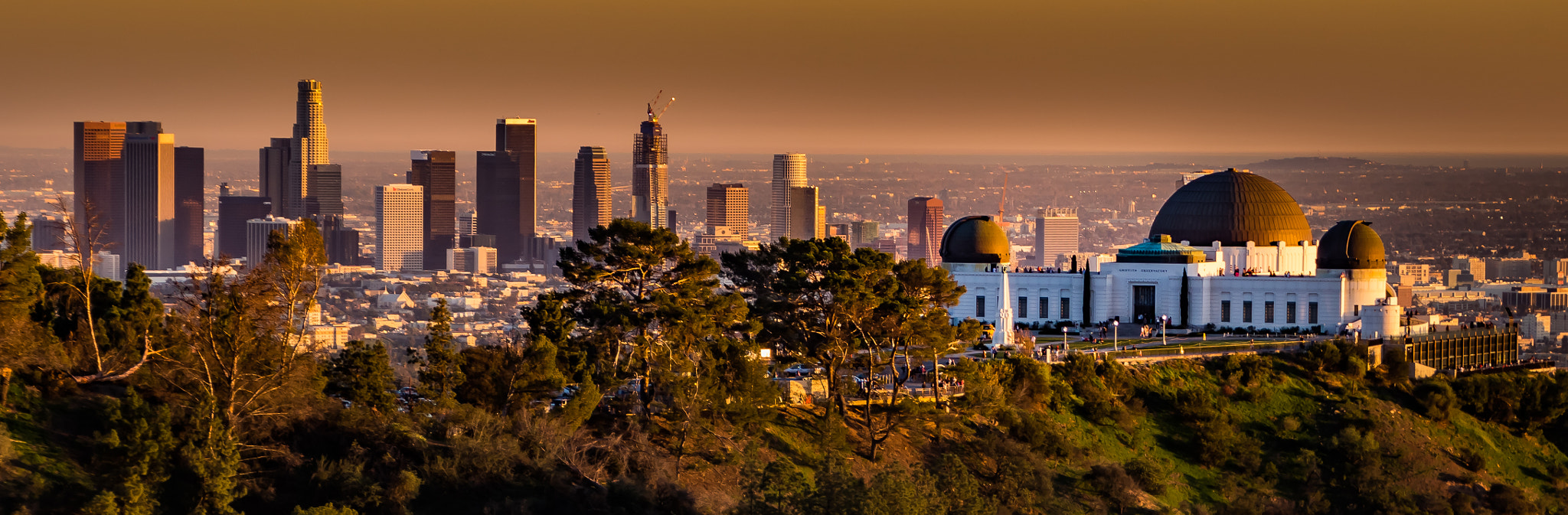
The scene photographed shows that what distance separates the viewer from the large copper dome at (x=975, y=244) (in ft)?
290

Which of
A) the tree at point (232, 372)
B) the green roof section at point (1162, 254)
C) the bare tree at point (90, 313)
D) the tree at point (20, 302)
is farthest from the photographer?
the green roof section at point (1162, 254)

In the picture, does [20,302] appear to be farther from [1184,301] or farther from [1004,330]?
[1184,301]

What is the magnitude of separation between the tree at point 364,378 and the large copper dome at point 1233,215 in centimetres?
4989

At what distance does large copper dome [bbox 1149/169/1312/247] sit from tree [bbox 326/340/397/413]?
1964 inches

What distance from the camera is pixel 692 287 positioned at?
55.9 meters

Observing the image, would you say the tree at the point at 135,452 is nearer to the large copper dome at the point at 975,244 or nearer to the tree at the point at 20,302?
the tree at the point at 20,302

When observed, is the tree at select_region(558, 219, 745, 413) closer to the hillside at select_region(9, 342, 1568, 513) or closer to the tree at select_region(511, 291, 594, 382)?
the tree at select_region(511, 291, 594, 382)

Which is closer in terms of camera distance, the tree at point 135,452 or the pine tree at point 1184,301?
the tree at point 135,452

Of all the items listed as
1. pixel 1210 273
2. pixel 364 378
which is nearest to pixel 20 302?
pixel 364 378

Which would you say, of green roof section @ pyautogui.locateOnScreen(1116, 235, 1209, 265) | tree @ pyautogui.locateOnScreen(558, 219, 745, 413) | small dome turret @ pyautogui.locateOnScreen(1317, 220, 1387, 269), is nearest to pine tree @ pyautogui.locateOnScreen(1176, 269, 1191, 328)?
green roof section @ pyautogui.locateOnScreen(1116, 235, 1209, 265)

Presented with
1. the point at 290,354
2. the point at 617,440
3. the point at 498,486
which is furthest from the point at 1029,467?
the point at 290,354

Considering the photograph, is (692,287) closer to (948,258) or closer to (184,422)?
(184,422)

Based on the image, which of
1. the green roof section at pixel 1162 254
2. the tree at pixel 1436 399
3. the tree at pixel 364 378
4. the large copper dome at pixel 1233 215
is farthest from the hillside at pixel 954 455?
the large copper dome at pixel 1233 215

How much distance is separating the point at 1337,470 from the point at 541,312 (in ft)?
88.0
